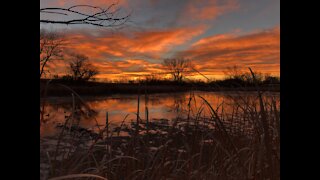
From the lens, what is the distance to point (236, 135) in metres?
3.56

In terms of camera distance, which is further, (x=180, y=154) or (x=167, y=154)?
(x=180, y=154)
